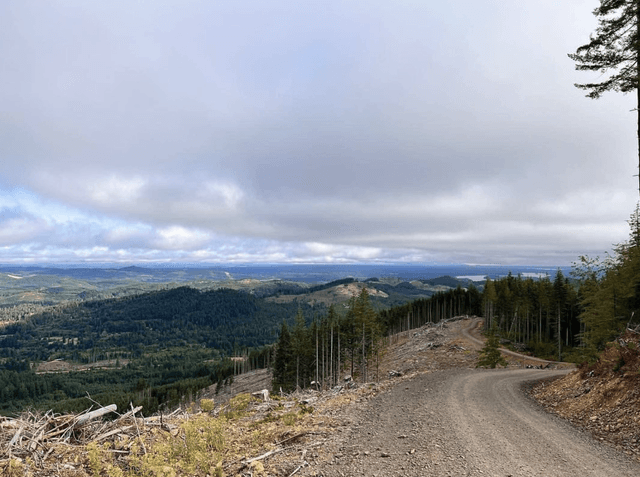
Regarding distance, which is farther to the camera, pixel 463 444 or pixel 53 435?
pixel 463 444

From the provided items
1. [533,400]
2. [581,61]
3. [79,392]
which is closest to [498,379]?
[533,400]

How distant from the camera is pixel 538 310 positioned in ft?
249

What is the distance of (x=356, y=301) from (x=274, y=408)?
35241 mm

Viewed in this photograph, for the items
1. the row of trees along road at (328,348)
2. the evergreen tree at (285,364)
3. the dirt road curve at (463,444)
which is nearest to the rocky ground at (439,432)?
the dirt road curve at (463,444)

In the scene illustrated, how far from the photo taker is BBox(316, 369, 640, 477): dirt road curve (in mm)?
8797

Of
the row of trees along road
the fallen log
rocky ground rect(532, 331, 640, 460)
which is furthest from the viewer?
the row of trees along road

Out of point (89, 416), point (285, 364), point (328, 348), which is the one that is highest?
point (89, 416)

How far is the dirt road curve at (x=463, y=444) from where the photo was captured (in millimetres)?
8797

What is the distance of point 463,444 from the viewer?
1039cm

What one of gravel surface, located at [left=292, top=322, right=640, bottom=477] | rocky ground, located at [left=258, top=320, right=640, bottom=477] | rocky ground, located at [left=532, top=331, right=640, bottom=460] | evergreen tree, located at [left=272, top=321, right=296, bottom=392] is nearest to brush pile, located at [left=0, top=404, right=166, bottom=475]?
rocky ground, located at [left=258, top=320, right=640, bottom=477]

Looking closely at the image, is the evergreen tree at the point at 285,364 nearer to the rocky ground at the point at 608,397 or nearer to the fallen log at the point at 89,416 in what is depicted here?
the rocky ground at the point at 608,397

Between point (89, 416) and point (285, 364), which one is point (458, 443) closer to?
point (89, 416)

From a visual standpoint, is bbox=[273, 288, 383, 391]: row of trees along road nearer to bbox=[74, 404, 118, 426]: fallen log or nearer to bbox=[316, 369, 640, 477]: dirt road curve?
bbox=[316, 369, 640, 477]: dirt road curve

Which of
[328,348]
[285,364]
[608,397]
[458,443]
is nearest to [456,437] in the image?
[458,443]
